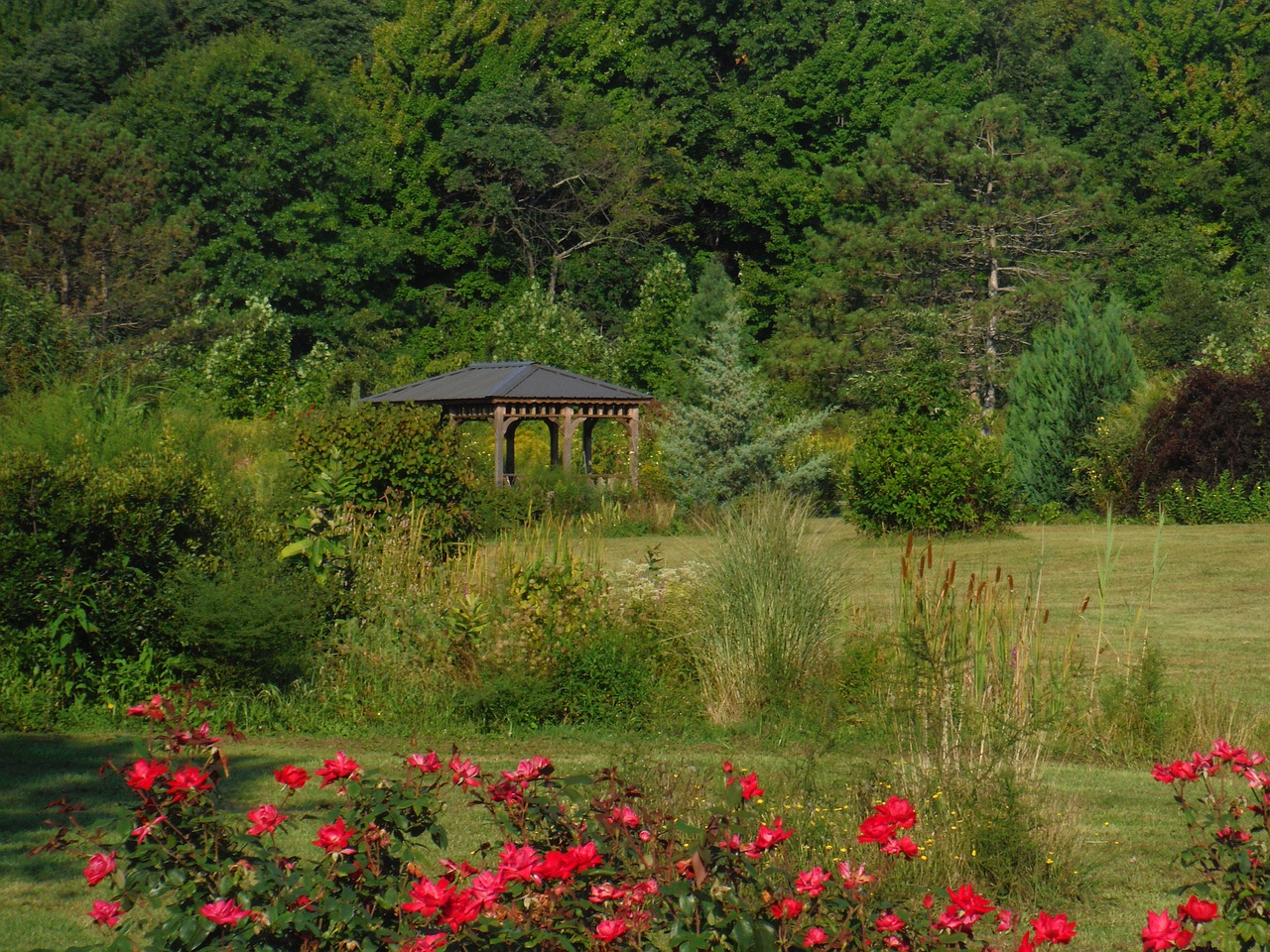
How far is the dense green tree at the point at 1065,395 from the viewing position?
21.0 m

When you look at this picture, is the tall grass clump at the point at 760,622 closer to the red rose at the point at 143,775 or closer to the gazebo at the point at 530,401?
the red rose at the point at 143,775

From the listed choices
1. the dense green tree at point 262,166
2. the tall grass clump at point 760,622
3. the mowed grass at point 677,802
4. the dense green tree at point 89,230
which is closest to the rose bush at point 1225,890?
the mowed grass at point 677,802

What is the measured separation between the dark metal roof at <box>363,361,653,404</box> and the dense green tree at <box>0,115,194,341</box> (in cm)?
999

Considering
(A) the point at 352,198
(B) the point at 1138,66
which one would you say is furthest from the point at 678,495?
(B) the point at 1138,66

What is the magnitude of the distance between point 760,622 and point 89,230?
89.4ft

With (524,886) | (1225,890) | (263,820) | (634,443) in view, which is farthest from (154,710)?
(634,443)

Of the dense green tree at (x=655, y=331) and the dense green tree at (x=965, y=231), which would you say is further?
the dense green tree at (x=655, y=331)

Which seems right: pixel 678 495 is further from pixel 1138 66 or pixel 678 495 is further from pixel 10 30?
pixel 1138 66

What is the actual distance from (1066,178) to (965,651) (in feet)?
92.8

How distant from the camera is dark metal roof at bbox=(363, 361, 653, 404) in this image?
21844mm

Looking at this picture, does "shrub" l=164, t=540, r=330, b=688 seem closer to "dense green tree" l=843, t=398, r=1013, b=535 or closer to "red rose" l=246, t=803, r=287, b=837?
"red rose" l=246, t=803, r=287, b=837

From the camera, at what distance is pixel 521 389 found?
2184 cm

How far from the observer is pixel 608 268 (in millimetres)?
40312

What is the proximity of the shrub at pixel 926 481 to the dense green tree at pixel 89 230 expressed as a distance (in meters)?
19.0
